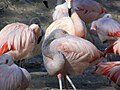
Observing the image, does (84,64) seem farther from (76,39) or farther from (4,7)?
(4,7)

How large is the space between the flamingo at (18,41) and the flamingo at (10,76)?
1059 millimetres

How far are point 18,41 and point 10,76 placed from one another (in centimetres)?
131

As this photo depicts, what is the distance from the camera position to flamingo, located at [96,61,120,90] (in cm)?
461

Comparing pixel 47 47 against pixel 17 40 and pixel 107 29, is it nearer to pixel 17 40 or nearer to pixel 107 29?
pixel 17 40

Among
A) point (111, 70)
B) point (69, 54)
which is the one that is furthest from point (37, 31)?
point (111, 70)

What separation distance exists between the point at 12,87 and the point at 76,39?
1.21m

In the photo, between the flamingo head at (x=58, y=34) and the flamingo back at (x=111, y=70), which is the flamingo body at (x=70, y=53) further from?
the flamingo back at (x=111, y=70)

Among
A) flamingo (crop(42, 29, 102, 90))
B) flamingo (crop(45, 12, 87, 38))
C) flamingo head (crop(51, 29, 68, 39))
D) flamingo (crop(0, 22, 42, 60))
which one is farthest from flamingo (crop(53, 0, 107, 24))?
flamingo (crop(42, 29, 102, 90))

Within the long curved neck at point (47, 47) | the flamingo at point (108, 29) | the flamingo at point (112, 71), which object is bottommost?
the flamingo at point (112, 71)

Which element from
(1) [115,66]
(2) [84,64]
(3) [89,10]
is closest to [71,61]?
(2) [84,64]

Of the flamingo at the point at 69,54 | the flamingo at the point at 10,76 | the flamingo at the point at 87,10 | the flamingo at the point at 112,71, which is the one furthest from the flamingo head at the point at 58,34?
the flamingo at the point at 87,10

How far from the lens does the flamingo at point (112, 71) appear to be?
4.61 meters

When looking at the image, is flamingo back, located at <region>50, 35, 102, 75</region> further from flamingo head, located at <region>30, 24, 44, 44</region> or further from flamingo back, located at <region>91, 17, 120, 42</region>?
flamingo back, located at <region>91, 17, 120, 42</region>

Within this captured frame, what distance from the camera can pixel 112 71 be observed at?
184 inches
